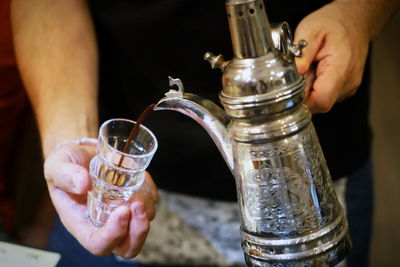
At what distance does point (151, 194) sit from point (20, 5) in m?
0.59

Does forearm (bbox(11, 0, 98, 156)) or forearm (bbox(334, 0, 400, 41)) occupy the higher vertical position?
forearm (bbox(334, 0, 400, 41))

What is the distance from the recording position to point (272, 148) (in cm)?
74

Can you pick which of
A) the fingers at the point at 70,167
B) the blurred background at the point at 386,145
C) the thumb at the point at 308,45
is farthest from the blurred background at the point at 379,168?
the thumb at the point at 308,45

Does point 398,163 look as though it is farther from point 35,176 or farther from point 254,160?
point 254,160

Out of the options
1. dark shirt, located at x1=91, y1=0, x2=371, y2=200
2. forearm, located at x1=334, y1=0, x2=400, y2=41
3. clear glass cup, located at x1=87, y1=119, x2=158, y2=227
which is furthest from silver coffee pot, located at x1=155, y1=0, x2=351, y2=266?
dark shirt, located at x1=91, y1=0, x2=371, y2=200

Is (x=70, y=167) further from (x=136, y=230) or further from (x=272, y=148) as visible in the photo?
(x=272, y=148)

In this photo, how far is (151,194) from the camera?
3.39 ft

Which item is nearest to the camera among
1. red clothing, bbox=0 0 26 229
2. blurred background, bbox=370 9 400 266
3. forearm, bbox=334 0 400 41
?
forearm, bbox=334 0 400 41

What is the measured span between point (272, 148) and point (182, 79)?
0.54 m

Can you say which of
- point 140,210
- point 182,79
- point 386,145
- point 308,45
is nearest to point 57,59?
point 182,79

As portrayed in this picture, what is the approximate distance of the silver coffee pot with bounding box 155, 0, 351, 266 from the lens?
0.72 metres

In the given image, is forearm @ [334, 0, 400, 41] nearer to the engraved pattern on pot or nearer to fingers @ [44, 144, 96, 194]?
the engraved pattern on pot

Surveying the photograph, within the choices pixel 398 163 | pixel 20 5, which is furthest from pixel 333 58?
pixel 398 163

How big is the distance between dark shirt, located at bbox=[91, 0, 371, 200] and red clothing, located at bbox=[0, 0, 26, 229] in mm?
337
